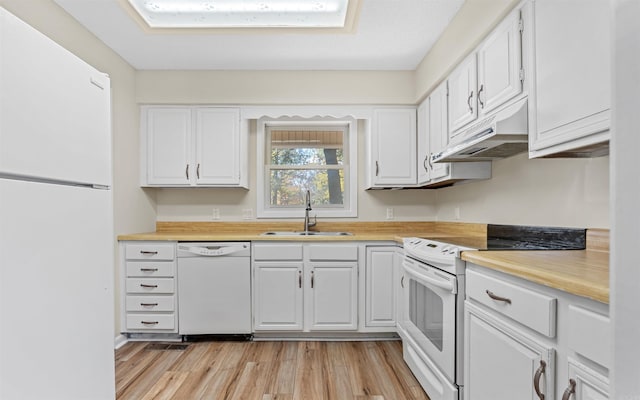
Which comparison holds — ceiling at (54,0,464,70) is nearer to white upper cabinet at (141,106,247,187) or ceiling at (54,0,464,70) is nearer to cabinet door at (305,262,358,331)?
white upper cabinet at (141,106,247,187)

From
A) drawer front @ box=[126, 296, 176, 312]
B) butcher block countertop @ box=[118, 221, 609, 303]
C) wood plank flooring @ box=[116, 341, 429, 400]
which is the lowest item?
wood plank flooring @ box=[116, 341, 429, 400]

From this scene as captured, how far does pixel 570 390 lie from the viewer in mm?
959

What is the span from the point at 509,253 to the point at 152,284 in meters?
2.66

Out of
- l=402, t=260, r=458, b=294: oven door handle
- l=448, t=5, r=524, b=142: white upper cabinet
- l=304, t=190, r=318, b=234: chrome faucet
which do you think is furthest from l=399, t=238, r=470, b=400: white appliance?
l=304, t=190, r=318, b=234: chrome faucet

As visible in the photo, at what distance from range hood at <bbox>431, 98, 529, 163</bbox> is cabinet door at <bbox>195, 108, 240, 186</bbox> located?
6.34 ft

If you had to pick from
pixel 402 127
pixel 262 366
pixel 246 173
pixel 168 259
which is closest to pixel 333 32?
pixel 402 127

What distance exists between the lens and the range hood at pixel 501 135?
1.60m

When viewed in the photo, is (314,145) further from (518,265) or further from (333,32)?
(518,265)

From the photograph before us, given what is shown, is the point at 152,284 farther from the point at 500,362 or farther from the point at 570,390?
the point at 570,390

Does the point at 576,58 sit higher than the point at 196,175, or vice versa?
the point at 576,58

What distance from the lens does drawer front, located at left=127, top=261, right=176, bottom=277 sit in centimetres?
291

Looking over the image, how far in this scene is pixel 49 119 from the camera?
1.05m

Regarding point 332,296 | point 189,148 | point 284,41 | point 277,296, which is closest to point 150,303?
point 277,296

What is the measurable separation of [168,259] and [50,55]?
2.13 meters
